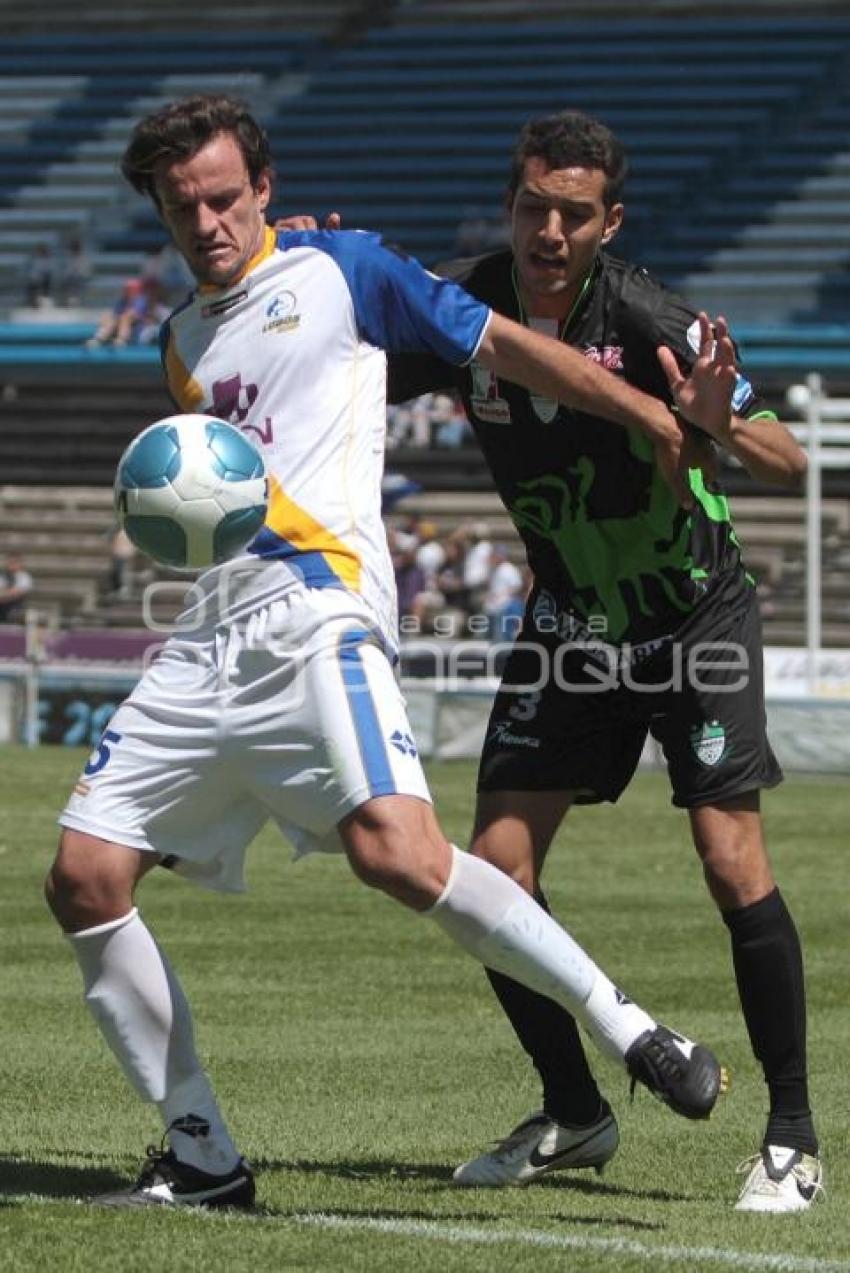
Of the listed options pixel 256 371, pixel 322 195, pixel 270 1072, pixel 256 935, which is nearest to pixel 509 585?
pixel 322 195

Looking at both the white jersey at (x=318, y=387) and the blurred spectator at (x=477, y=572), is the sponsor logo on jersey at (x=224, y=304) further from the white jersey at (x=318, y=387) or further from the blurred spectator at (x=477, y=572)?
the blurred spectator at (x=477, y=572)

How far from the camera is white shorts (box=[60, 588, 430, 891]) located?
527 centimetres

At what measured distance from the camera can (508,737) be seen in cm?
615

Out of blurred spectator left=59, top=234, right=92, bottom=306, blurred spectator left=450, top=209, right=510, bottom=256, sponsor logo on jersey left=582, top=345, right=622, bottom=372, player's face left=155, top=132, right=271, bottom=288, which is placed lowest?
blurred spectator left=59, top=234, right=92, bottom=306

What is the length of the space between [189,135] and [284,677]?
1.18 meters

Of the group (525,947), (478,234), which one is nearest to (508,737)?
(525,947)

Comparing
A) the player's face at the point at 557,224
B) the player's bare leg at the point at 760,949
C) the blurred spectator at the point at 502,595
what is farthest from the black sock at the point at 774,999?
the blurred spectator at the point at 502,595

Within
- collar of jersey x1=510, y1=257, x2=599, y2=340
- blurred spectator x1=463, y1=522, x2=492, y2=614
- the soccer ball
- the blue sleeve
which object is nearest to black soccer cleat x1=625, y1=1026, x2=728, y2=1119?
the soccer ball

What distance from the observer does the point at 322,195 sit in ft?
115

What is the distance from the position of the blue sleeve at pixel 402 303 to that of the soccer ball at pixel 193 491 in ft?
1.32

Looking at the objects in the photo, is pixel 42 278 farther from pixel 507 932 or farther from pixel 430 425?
pixel 507 932

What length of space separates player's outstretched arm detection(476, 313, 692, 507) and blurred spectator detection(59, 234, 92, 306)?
97.9 ft

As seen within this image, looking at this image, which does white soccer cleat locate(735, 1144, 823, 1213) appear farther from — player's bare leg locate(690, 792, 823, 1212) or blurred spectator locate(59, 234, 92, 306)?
blurred spectator locate(59, 234, 92, 306)

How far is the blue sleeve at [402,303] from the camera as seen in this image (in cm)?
540
